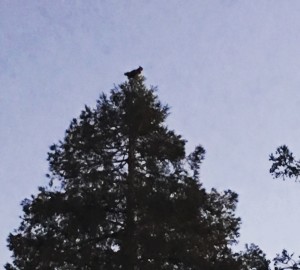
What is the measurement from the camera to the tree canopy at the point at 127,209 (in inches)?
783

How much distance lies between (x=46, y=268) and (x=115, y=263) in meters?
2.35

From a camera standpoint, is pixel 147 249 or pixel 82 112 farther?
pixel 82 112

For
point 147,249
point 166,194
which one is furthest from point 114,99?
point 147,249

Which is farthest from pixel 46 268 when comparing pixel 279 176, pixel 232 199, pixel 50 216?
pixel 279 176

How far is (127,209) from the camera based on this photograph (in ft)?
67.3

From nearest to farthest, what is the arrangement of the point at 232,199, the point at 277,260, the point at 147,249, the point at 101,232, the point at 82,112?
1. the point at 277,260
2. the point at 147,249
3. the point at 101,232
4. the point at 232,199
5. the point at 82,112

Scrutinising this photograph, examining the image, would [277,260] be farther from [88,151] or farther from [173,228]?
[88,151]

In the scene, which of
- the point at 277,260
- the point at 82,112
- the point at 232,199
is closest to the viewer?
the point at 277,260

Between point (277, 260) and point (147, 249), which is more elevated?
point (147, 249)

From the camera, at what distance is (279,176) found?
1558 centimetres

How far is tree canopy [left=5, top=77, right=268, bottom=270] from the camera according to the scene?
783 inches

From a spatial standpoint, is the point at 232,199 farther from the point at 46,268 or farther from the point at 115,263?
the point at 46,268

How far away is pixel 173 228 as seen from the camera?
20.5m

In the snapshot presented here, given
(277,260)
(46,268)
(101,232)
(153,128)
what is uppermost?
(153,128)
